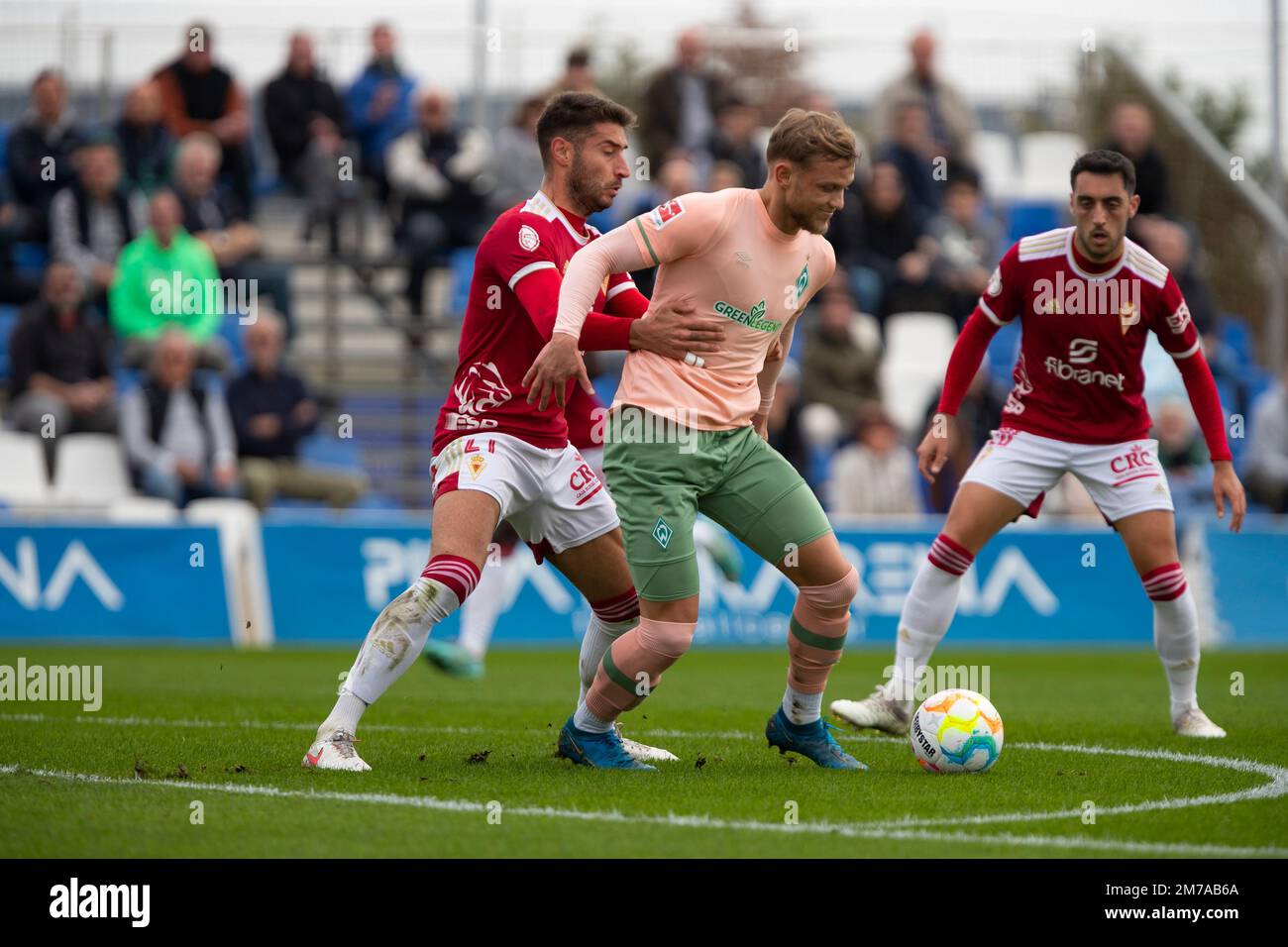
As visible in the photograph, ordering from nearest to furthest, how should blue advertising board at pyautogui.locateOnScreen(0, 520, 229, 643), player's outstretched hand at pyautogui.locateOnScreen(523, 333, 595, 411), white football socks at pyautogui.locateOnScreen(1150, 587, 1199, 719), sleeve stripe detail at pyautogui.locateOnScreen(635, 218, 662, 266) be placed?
player's outstretched hand at pyautogui.locateOnScreen(523, 333, 595, 411), sleeve stripe detail at pyautogui.locateOnScreen(635, 218, 662, 266), white football socks at pyautogui.locateOnScreen(1150, 587, 1199, 719), blue advertising board at pyautogui.locateOnScreen(0, 520, 229, 643)

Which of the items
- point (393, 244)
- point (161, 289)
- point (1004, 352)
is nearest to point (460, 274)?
point (393, 244)

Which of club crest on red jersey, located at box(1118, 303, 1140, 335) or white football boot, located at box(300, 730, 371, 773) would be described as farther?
club crest on red jersey, located at box(1118, 303, 1140, 335)

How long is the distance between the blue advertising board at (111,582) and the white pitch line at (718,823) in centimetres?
803

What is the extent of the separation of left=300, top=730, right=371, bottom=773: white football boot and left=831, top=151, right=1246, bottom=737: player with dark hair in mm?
2524

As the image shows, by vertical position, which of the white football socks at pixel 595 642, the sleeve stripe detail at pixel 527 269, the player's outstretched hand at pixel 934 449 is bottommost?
the white football socks at pixel 595 642

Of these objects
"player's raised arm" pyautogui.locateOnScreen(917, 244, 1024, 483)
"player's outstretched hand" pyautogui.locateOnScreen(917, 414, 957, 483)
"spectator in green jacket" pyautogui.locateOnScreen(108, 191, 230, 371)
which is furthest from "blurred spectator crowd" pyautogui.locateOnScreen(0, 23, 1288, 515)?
"player's outstretched hand" pyautogui.locateOnScreen(917, 414, 957, 483)

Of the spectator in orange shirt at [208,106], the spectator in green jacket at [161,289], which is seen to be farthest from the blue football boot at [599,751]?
the spectator in orange shirt at [208,106]

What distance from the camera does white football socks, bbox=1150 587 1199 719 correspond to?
8.68 meters

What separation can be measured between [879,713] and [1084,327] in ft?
6.90

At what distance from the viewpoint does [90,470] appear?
16.0 metres

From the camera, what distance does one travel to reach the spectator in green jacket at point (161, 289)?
55.0ft

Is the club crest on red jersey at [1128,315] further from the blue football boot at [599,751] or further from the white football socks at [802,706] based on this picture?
the blue football boot at [599,751]

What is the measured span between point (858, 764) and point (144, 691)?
16.5 feet

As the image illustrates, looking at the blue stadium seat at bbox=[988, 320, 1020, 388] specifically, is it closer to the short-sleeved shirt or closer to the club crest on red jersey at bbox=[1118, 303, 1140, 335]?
the club crest on red jersey at bbox=[1118, 303, 1140, 335]
